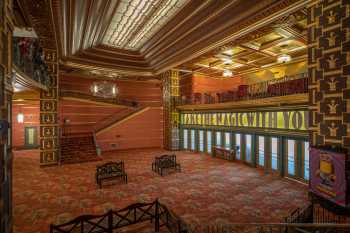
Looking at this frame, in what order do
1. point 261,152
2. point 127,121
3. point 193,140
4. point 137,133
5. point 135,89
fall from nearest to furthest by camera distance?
point 261,152, point 193,140, point 127,121, point 137,133, point 135,89

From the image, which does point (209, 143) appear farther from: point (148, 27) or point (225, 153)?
point (148, 27)

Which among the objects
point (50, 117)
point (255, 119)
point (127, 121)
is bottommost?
point (127, 121)

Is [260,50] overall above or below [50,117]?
above

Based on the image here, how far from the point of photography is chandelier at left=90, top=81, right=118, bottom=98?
15734 mm

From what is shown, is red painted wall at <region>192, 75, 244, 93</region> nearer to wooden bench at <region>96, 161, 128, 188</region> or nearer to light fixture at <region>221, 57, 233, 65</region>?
light fixture at <region>221, 57, 233, 65</region>

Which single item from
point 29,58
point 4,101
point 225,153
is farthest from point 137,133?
point 4,101

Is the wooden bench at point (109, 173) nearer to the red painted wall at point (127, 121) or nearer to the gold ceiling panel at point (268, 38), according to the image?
the red painted wall at point (127, 121)

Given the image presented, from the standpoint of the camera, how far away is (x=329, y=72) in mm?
5895

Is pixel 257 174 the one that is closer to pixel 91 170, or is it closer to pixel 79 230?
pixel 79 230

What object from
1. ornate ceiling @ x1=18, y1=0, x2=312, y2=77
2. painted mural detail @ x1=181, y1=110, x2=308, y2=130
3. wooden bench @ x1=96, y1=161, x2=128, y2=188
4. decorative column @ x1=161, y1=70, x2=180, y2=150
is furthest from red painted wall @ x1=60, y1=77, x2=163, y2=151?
wooden bench @ x1=96, y1=161, x2=128, y2=188

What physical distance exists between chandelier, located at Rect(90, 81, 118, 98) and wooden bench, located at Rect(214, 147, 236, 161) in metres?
9.99

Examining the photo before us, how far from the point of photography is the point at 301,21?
7.91 meters

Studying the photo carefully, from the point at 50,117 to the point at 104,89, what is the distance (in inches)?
224

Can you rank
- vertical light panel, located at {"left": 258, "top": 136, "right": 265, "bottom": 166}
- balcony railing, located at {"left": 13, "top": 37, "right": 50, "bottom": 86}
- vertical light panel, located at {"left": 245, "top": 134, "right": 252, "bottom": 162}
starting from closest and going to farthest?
balcony railing, located at {"left": 13, "top": 37, "right": 50, "bottom": 86}, vertical light panel, located at {"left": 258, "top": 136, "right": 265, "bottom": 166}, vertical light panel, located at {"left": 245, "top": 134, "right": 252, "bottom": 162}
